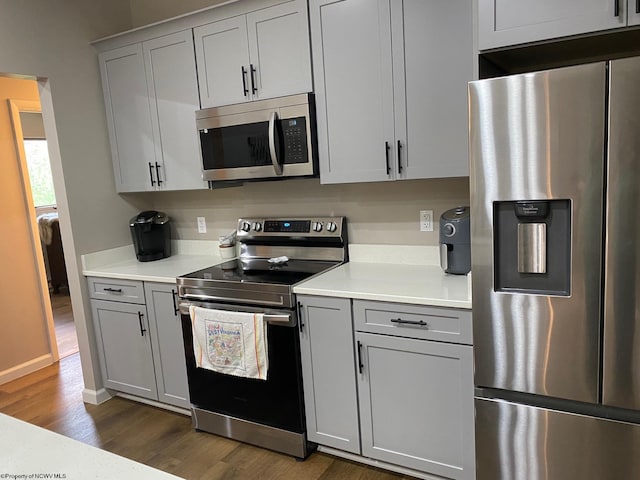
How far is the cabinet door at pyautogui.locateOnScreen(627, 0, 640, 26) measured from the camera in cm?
147

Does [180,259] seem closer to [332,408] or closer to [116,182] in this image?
[116,182]

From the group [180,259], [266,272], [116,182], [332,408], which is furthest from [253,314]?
[116,182]

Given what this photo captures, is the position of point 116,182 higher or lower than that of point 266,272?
higher

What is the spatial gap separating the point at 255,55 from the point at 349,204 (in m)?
0.96

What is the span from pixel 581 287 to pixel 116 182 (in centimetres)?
292

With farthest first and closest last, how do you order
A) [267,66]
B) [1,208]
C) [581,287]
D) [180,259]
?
[1,208] → [180,259] → [267,66] → [581,287]

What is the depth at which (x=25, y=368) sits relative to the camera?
3.82 meters

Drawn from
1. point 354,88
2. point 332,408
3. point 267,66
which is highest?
point 267,66

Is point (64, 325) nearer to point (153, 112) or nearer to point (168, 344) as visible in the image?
point (168, 344)

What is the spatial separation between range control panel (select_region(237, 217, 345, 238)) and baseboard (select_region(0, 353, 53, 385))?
2.19 metres

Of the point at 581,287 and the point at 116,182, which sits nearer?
the point at 581,287

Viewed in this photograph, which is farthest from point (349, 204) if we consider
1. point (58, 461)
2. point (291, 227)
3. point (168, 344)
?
point (58, 461)

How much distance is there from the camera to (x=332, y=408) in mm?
2338

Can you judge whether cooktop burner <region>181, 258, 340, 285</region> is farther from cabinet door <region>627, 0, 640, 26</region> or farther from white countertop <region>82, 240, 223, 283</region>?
cabinet door <region>627, 0, 640, 26</region>
